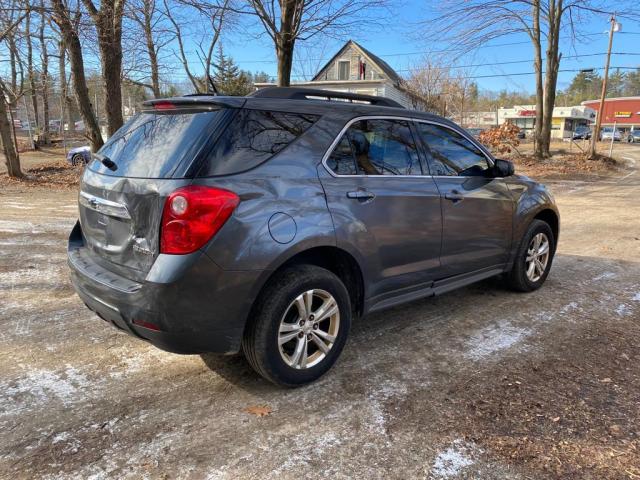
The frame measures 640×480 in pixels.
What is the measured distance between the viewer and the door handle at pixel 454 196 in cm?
395

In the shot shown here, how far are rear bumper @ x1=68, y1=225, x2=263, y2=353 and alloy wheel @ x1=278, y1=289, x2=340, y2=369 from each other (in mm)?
328

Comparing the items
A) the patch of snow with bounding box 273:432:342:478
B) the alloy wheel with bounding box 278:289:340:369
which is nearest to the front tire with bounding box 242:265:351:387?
the alloy wheel with bounding box 278:289:340:369

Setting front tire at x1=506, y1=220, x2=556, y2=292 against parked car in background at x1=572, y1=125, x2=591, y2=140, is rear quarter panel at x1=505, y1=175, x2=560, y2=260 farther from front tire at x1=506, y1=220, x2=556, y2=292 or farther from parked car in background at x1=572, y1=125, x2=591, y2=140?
parked car in background at x1=572, y1=125, x2=591, y2=140

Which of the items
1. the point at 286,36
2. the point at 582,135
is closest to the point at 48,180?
the point at 286,36

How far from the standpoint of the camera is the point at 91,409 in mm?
2885

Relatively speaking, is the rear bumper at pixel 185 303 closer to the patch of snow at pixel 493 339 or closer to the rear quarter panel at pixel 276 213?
the rear quarter panel at pixel 276 213

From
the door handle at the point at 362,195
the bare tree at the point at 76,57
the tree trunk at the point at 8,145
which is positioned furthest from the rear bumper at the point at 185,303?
the tree trunk at the point at 8,145

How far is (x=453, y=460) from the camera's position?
2.51 meters

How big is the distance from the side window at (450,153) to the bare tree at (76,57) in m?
11.4

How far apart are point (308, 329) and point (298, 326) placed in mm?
85

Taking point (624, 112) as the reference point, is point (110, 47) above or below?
below

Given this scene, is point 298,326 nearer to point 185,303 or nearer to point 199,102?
point 185,303

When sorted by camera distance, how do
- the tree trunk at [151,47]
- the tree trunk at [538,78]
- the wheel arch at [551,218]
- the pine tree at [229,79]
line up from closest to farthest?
the wheel arch at [551,218]
the tree trunk at [151,47]
the tree trunk at [538,78]
the pine tree at [229,79]

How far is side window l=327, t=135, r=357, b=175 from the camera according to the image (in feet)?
10.7
